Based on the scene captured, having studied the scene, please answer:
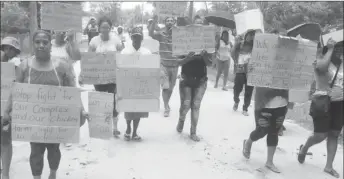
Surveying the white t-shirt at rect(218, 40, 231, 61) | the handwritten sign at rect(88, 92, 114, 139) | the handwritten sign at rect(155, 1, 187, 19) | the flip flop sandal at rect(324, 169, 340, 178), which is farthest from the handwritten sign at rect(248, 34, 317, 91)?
the white t-shirt at rect(218, 40, 231, 61)

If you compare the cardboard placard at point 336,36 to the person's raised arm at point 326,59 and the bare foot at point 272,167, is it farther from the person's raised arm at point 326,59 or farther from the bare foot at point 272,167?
the bare foot at point 272,167

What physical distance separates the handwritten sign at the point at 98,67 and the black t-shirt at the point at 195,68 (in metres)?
1.23

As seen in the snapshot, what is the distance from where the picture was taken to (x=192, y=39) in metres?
5.20

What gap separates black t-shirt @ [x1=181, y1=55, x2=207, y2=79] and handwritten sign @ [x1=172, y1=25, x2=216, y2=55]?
263 mm

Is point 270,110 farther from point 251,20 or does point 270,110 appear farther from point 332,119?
point 251,20

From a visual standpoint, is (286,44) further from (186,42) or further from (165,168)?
(165,168)

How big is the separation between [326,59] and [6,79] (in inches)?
155

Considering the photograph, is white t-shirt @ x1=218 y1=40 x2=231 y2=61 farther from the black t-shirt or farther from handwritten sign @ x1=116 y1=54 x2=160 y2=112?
handwritten sign @ x1=116 y1=54 x2=160 y2=112

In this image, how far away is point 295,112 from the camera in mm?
8523

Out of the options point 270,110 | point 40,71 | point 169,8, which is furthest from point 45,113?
point 169,8

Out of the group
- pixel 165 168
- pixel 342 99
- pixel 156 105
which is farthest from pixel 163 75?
pixel 342 99

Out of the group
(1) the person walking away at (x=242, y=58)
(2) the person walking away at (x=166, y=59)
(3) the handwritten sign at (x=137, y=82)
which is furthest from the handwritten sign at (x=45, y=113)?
(1) the person walking away at (x=242, y=58)

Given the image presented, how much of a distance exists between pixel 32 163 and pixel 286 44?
3.41 meters

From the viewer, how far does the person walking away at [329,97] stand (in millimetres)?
4508
